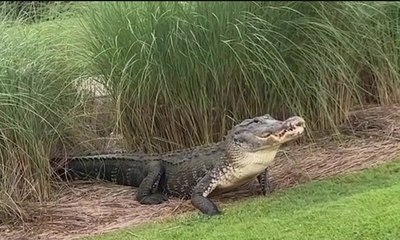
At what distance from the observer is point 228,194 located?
4824 millimetres

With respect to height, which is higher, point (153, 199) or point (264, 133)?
point (264, 133)

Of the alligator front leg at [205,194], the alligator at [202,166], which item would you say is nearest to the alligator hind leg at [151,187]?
the alligator at [202,166]

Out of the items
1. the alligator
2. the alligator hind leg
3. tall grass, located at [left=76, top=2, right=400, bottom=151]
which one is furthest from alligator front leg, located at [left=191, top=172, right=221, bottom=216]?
tall grass, located at [left=76, top=2, right=400, bottom=151]

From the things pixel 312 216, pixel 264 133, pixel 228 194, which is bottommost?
pixel 228 194

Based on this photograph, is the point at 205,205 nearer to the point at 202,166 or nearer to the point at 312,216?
the point at 202,166

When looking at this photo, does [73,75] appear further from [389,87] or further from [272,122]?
[389,87]

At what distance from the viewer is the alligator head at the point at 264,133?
14.5ft

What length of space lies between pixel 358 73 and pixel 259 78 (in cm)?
94

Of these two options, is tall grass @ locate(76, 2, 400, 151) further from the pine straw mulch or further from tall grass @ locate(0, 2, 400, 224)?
the pine straw mulch

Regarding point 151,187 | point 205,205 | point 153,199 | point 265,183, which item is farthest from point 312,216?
Answer: point 151,187

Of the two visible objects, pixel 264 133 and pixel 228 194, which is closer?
pixel 264 133

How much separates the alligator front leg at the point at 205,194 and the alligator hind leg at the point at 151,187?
0.37 meters

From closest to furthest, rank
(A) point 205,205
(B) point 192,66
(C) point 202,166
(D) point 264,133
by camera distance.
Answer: (A) point 205,205 → (D) point 264,133 → (C) point 202,166 → (B) point 192,66

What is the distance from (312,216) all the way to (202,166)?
1103 mm
